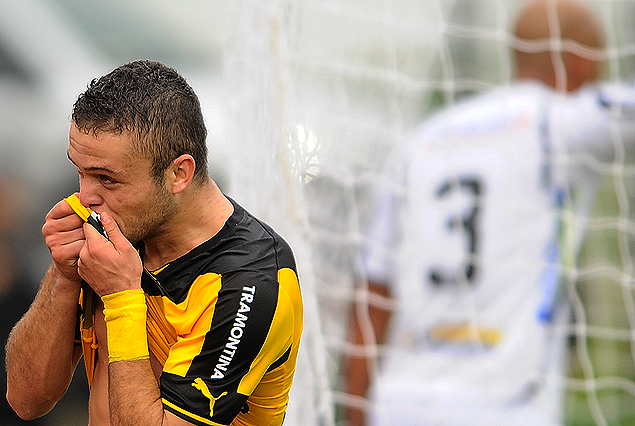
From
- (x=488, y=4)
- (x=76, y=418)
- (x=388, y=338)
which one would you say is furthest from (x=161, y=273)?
(x=488, y=4)

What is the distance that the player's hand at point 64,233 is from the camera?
1.39 meters

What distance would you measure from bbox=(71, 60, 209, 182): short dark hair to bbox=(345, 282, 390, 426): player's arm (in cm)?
172

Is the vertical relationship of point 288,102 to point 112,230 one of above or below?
above

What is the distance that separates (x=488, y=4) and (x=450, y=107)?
1198 millimetres

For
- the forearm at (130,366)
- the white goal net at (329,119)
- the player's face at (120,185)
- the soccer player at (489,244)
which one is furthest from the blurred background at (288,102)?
the forearm at (130,366)

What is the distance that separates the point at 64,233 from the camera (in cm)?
140

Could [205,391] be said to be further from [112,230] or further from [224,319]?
[112,230]

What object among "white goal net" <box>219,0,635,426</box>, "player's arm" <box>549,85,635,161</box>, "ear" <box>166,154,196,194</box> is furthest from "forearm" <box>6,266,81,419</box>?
"player's arm" <box>549,85,635,161</box>

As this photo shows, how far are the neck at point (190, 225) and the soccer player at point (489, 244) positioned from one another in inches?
62.5

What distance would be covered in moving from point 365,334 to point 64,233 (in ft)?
5.88

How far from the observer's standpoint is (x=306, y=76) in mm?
2727

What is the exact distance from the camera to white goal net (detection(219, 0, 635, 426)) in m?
2.45

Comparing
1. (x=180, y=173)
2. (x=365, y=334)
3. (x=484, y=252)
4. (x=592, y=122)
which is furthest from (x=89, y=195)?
(x=592, y=122)

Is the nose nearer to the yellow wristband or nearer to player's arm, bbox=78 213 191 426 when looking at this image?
player's arm, bbox=78 213 191 426
